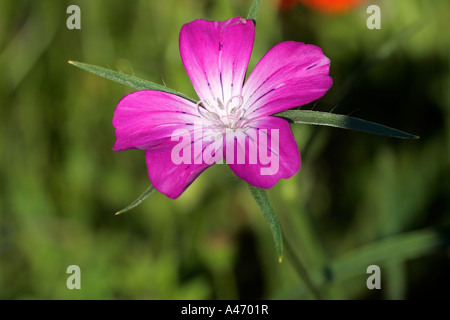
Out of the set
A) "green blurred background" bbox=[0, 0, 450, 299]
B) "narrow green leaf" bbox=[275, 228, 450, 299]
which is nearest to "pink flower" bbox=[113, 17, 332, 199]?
"green blurred background" bbox=[0, 0, 450, 299]

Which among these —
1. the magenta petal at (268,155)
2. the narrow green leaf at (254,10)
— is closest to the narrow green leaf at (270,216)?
the magenta petal at (268,155)

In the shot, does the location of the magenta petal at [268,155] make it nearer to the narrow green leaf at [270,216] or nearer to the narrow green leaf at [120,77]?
the narrow green leaf at [270,216]

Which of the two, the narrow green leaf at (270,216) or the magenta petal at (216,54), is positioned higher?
the magenta petal at (216,54)

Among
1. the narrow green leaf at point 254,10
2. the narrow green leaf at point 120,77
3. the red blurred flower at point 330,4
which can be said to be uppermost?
the red blurred flower at point 330,4

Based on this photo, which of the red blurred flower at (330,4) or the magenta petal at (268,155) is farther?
the red blurred flower at (330,4)

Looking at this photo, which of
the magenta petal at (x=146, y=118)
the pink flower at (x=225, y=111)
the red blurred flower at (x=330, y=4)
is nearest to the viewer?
the pink flower at (x=225, y=111)
